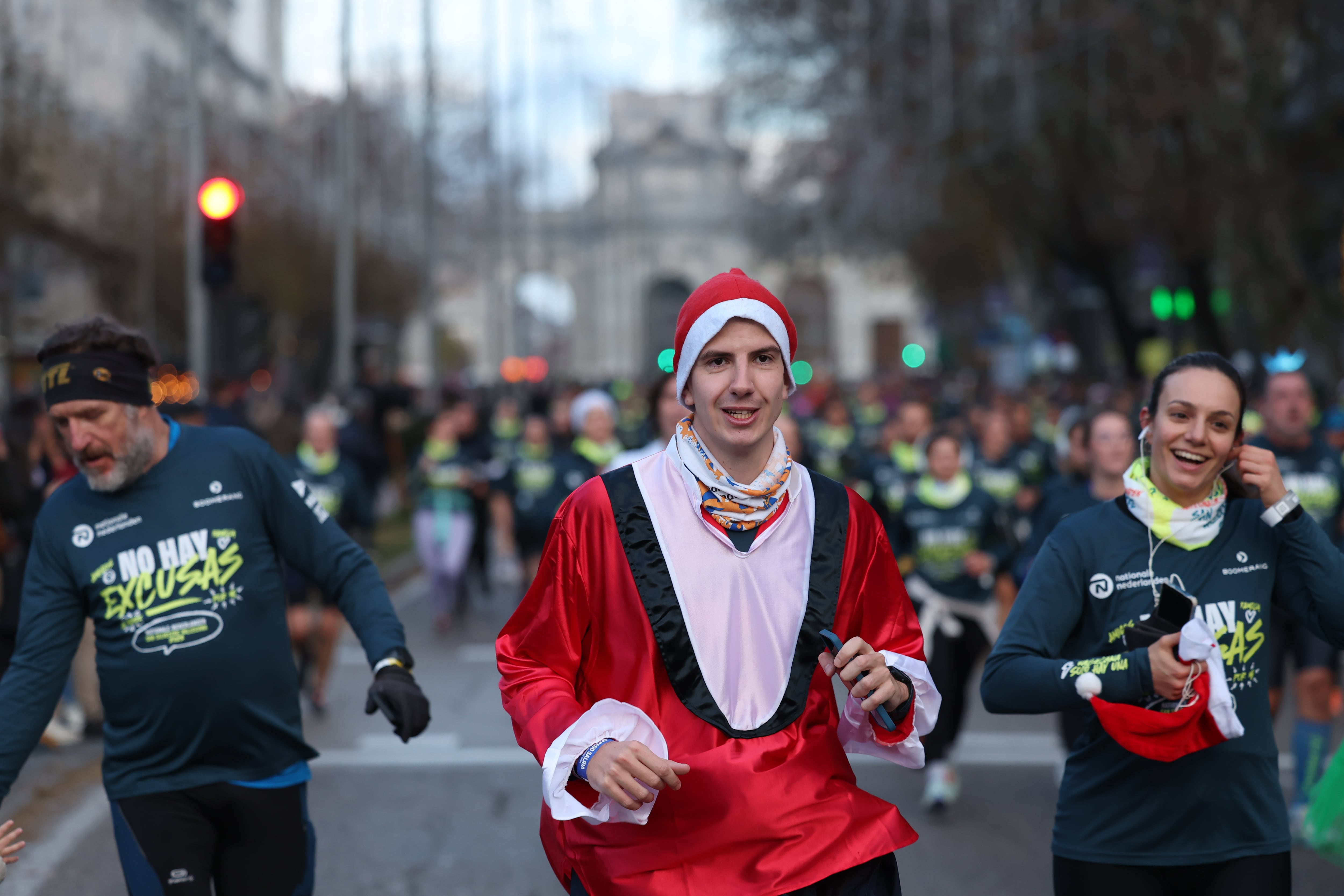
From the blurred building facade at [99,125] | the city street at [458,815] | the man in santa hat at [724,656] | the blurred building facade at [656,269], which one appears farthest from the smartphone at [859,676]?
the blurred building facade at [656,269]

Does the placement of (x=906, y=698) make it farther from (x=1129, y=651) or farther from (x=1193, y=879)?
(x=1193, y=879)

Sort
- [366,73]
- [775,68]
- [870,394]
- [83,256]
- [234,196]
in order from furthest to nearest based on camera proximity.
Answer: [775,68] → [366,73] → [83,256] → [870,394] → [234,196]

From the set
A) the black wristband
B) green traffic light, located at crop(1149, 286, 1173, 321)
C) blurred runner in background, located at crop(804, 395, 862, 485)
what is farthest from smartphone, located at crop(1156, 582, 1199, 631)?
green traffic light, located at crop(1149, 286, 1173, 321)

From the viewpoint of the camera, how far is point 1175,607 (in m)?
3.35

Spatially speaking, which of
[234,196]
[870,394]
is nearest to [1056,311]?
[870,394]

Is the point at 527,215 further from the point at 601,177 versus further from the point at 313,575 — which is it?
the point at 313,575

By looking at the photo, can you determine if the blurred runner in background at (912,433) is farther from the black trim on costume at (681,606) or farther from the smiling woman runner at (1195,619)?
the black trim on costume at (681,606)

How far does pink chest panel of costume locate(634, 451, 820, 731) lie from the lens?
119 inches

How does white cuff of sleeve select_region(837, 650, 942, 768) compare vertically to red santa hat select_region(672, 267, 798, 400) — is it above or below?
below

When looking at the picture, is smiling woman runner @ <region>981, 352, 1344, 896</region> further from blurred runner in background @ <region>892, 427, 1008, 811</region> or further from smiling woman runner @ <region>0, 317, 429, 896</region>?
blurred runner in background @ <region>892, 427, 1008, 811</region>

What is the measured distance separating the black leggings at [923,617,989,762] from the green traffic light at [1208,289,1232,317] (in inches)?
984

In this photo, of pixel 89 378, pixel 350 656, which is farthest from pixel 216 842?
pixel 350 656

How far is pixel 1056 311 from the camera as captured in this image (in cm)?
4400

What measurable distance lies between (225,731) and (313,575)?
0.44m
